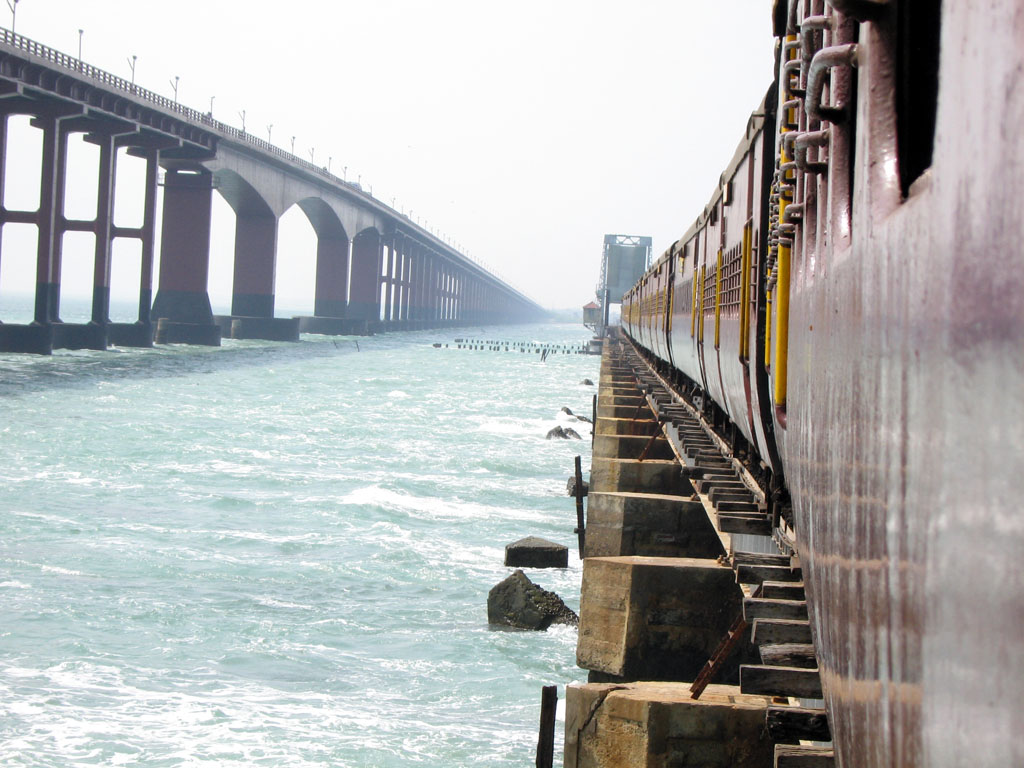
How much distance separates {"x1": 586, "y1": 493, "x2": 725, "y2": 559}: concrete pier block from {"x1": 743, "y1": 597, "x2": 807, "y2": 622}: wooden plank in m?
6.99

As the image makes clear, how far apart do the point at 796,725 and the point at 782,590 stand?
161cm

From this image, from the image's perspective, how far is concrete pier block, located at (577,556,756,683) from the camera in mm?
9344

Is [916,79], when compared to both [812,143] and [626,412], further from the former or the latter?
[626,412]

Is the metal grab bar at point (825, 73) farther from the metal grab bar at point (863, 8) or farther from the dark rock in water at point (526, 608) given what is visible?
the dark rock in water at point (526, 608)

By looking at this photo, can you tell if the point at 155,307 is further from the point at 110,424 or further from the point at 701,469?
the point at 701,469

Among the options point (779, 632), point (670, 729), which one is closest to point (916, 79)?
point (779, 632)

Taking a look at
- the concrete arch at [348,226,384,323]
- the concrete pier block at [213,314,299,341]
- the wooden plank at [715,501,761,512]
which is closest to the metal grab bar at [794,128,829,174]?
the wooden plank at [715,501,761,512]

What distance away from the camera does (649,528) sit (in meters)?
12.3

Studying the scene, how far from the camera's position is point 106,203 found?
5919cm

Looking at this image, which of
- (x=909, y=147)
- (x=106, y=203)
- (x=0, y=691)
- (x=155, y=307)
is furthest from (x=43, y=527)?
(x=155, y=307)

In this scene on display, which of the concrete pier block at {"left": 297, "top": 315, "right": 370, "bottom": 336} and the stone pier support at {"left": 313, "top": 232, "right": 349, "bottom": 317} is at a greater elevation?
the stone pier support at {"left": 313, "top": 232, "right": 349, "bottom": 317}

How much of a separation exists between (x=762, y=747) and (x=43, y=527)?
16.7 m

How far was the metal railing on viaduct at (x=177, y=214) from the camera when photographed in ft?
175

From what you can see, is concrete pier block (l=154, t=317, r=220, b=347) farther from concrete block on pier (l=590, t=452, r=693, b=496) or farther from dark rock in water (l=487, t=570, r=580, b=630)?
concrete block on pier (l=590, t=452, r=693, b=496)
